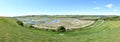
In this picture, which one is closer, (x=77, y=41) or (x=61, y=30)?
(x=77, y=41)

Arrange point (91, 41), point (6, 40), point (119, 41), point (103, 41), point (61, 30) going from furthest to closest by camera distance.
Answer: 1. point (61, 30)
2. point (91, 41)
3. point (103, 41)
4. point (119, 41)
5. point (6, 40)

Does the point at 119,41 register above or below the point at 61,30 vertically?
above

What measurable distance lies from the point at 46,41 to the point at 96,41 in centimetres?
908

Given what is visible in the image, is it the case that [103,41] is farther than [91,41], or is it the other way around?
[91,41]

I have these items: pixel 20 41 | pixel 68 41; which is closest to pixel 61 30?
pixel 68 41

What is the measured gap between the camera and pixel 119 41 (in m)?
23.8

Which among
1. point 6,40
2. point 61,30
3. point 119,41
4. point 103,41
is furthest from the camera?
point 61,30

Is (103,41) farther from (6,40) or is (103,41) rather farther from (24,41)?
(6,40)

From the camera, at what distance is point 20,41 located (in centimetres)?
2298

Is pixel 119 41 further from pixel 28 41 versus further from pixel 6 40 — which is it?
pixel 6 40

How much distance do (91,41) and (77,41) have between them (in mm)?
2668

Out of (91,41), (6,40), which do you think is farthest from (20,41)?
(91,41)

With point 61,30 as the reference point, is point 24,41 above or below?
above

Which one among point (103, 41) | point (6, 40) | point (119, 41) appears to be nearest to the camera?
point (6, 40)
